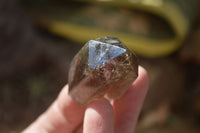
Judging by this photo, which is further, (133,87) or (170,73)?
(170,73)

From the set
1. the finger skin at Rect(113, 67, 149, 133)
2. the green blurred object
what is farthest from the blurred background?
Answer: the finger skin at Rect(113, 67, 149, 133)

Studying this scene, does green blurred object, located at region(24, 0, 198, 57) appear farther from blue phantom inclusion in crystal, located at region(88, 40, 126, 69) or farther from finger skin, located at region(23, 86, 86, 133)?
blue phantom inclusion in crystal, located at region(88, 40, 126, 69)

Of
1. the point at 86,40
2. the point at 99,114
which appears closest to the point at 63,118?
the point at 99,114

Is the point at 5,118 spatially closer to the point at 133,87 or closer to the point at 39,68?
the point at 39,68

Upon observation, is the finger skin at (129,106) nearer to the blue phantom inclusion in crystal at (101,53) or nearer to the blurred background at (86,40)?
the blue phantom inclusion in crystal at (101,53)

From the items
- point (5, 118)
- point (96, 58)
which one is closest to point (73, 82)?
point (96, 58)

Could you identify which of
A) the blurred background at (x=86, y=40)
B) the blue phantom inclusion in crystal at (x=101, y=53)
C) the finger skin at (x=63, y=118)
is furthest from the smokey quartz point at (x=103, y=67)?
the blurred background at (x=86, y=40)
